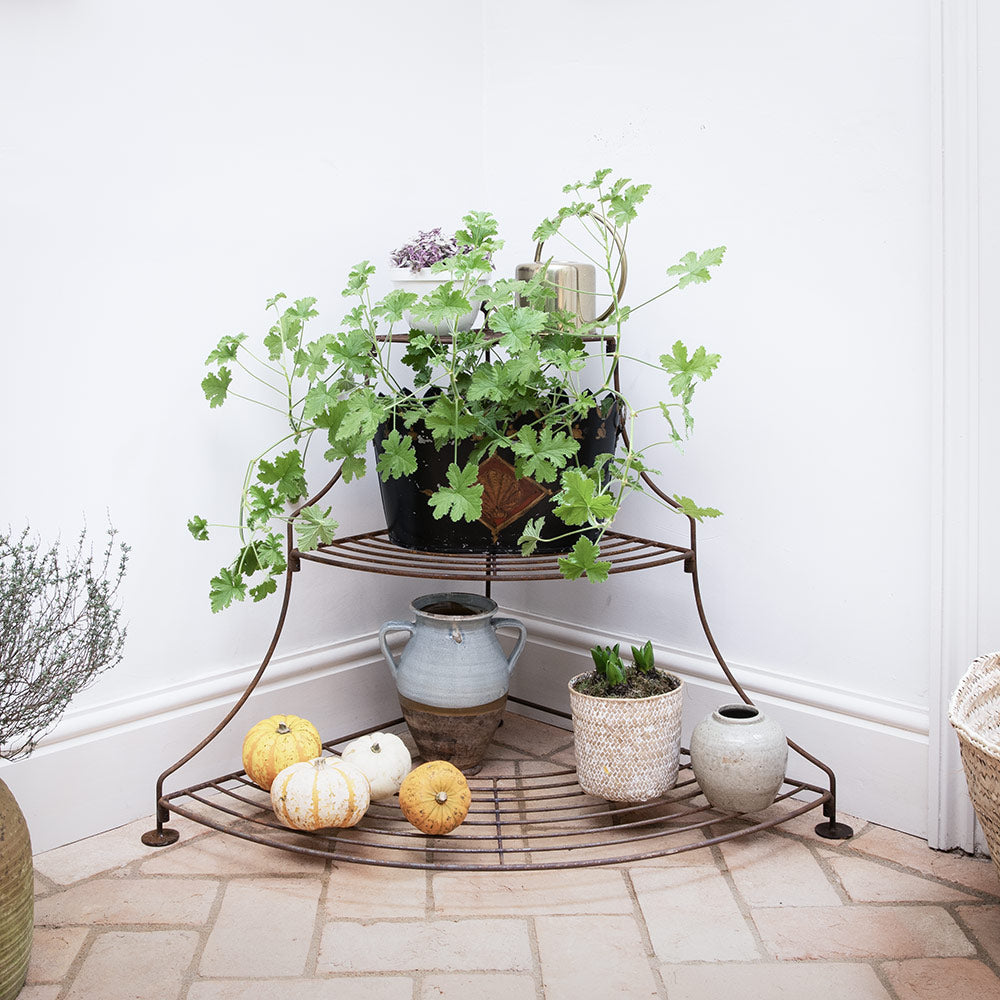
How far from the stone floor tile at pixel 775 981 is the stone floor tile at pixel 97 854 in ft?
2.78

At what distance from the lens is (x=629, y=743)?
5.49ft

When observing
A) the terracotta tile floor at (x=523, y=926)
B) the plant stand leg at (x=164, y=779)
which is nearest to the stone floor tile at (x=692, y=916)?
the terracotta tile floor at (x=523, y=926)

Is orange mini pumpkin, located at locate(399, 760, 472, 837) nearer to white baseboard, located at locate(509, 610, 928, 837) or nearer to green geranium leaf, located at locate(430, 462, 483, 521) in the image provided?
green geranium leaf, located at locate(430, 462, 483, 521)

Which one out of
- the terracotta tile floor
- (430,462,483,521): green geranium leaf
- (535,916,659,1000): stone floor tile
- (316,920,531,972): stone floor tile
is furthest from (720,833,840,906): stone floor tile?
(430,462,483,521): green geranium leaf

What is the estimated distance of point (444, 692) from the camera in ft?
5.99

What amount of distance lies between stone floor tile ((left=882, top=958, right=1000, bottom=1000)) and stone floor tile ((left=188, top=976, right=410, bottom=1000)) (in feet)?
2.00

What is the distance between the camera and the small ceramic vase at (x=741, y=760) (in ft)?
5.34

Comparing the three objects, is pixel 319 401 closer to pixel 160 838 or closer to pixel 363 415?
pixel 363 415

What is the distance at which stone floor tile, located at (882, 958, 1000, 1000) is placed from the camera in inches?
50.0

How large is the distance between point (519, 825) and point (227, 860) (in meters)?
0.46

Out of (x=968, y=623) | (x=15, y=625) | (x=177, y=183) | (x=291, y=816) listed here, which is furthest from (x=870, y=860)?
(x=177, y=183)

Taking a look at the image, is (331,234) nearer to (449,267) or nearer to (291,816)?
(449,267)

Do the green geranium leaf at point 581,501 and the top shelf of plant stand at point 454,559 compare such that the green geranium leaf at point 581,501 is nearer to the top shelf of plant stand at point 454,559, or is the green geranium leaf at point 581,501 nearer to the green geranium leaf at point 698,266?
the top shelf of plant stand at point 454,559

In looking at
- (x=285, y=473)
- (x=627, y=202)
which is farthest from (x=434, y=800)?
(x=627, y=202)
